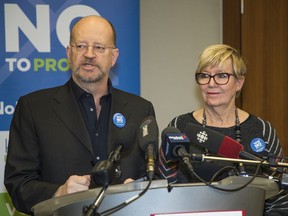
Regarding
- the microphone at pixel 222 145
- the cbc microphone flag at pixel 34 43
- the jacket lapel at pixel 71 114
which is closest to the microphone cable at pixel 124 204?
the microphone at pixel 222 145

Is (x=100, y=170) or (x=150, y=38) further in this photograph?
(x=150, y=38)

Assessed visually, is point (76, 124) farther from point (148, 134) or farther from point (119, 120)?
point (148, 134)

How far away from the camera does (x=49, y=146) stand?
2.09 meters

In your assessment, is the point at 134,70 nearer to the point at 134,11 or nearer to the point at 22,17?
the point at 134,11

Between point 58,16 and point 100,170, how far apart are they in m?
2.00

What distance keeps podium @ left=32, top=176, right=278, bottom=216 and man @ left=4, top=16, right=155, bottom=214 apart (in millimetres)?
895

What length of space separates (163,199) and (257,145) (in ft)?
3.74

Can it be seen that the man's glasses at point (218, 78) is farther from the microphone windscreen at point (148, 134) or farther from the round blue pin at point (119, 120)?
the microphone windscreen at point (148, 134)

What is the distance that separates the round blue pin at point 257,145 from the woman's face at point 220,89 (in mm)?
245

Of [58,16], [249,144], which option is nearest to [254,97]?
[249,144]

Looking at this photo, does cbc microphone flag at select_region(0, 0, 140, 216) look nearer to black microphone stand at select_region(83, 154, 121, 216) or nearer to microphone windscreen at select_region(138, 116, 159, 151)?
microphone windscreen at select_region(138, 116, 159, 151)

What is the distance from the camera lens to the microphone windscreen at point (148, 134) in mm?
1233

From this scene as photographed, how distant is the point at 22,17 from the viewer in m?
2.84

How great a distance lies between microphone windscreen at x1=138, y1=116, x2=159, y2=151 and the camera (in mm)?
1233
